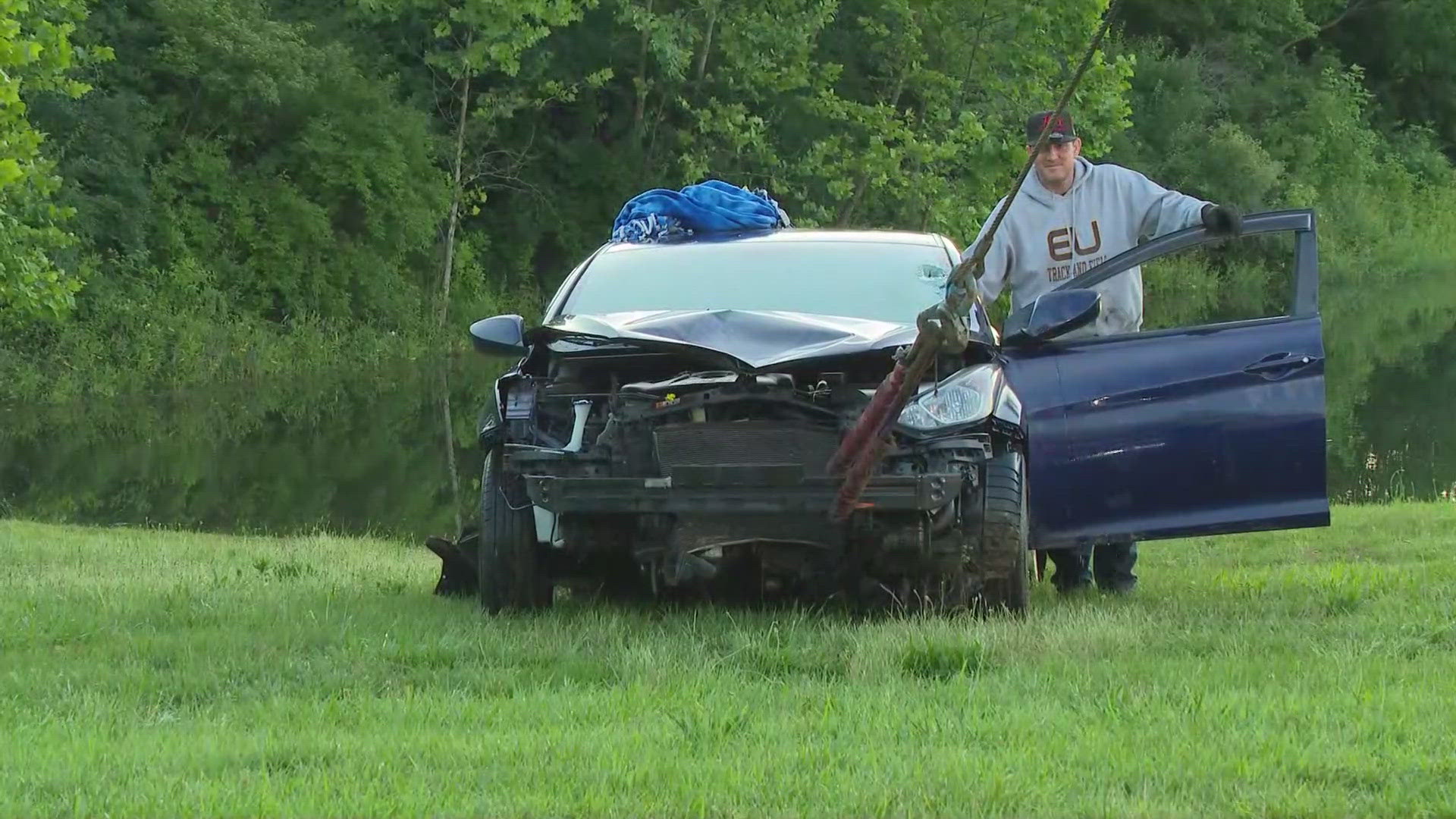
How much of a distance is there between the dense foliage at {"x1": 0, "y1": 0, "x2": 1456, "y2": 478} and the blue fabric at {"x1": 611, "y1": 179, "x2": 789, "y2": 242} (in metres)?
12.1

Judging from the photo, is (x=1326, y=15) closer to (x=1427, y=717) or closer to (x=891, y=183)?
(x=891, y=183)

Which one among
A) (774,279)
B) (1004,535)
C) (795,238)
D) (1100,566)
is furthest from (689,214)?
(1004,535)

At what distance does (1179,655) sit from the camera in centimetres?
549

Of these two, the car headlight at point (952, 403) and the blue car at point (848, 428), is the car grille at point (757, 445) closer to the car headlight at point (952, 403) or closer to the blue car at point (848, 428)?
the blue car at point (848, 428)

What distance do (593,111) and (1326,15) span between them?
31696mm

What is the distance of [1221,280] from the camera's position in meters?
41.1

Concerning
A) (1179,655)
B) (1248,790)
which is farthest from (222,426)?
(1248,790)

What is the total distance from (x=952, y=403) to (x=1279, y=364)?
143 cm

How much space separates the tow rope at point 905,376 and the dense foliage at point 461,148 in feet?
50.7

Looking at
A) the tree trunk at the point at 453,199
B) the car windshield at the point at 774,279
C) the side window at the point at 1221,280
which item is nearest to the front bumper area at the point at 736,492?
the car windshield at the point at 774,279

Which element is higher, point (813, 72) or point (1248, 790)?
point (813, 72)

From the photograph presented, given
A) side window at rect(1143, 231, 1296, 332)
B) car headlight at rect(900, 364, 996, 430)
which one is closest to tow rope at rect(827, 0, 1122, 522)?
car headlight at rect(900, 364, 996, 430)

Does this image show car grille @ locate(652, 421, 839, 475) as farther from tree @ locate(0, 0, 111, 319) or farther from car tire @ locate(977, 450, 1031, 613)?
tree @ locate(0, 0, 111, 319)

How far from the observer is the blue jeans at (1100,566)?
7.83m
